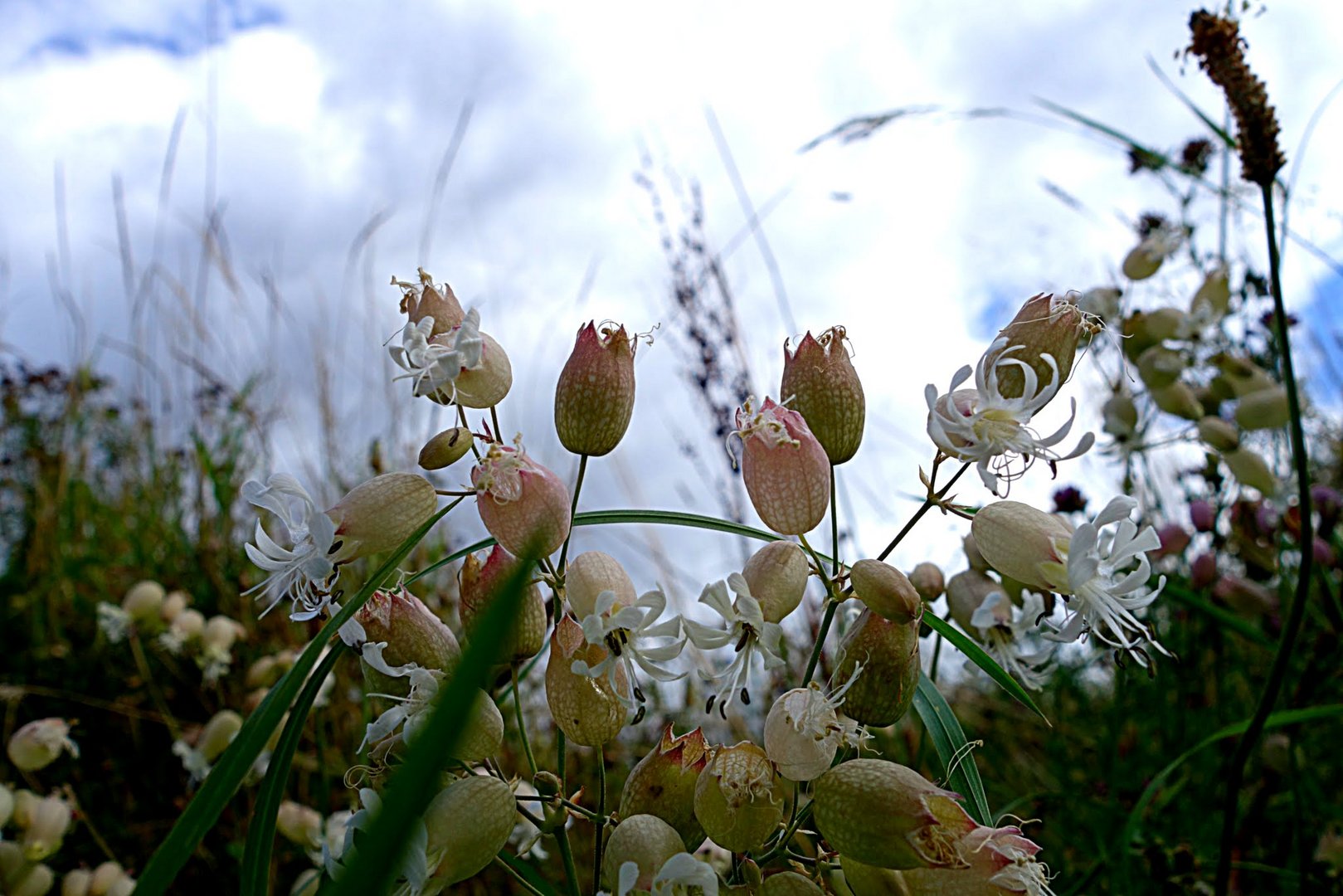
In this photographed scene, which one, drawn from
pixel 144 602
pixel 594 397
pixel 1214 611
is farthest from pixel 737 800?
pixel 144 602

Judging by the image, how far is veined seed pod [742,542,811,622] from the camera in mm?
505

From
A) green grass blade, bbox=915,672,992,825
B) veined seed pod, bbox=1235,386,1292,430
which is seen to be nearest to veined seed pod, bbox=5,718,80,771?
green grass blade, bbox=915,672,992,825

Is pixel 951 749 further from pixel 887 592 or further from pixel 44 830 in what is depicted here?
pixel 44 830

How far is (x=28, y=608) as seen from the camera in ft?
7.93

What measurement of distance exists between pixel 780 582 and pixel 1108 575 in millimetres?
168

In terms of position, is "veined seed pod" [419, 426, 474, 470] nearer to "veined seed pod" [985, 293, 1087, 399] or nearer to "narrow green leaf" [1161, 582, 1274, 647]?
"veined seed pod" [985, 293, 1087, 399]

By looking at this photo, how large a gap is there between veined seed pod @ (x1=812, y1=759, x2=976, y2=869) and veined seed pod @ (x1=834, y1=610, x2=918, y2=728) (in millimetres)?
30

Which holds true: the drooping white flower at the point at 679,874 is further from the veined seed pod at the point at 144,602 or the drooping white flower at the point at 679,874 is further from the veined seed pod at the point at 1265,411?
the veined seed pod at the point at 144,602

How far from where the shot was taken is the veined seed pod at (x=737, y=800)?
47 centimetres

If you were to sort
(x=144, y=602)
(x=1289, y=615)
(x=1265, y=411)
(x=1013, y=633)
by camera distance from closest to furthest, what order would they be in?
(x=1013, y=633) < (x=1289, y=615) < (x=1265, y=411) < (x=144, y=602)

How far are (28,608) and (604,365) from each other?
2.43 metres

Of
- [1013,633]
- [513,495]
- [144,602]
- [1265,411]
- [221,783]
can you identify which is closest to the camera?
[221,783]

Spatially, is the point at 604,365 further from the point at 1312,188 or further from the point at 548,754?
the point at 548,754

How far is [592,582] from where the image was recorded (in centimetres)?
50
